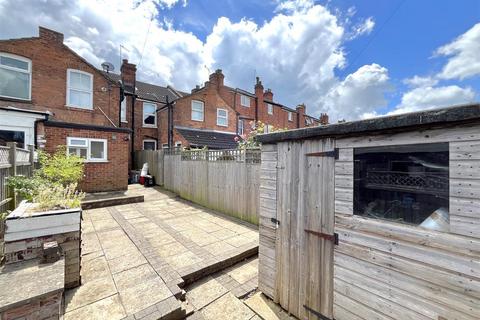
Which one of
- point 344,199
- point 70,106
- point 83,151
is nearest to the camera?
point 344,199

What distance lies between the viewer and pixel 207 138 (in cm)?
1522

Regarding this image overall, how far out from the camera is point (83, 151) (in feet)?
29.8

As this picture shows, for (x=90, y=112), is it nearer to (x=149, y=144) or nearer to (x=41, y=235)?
(x=149, y=144)

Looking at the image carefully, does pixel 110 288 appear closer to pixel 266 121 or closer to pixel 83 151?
pixel 83 151

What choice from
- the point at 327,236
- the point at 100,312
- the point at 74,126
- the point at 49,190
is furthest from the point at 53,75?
the point at 327,236

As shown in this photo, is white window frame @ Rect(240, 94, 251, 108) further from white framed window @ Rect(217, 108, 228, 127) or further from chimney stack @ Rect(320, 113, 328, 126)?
chimney stack @ Rect(320, 113, 328, 126)

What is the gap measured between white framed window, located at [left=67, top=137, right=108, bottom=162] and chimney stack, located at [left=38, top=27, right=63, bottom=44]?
20.7ft

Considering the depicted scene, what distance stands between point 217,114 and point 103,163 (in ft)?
33.9

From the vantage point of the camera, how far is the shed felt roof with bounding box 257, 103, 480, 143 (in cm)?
151

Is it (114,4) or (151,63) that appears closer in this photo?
(114,4)

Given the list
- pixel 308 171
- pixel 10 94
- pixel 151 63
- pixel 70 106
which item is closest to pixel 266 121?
pixel 151 63

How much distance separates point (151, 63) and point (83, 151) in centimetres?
825

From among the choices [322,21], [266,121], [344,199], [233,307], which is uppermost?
[322,21]

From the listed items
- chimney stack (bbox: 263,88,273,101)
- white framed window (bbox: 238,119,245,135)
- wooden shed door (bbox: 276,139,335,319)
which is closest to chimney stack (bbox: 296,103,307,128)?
chimney stack (bbox: 263,88,273,101)
